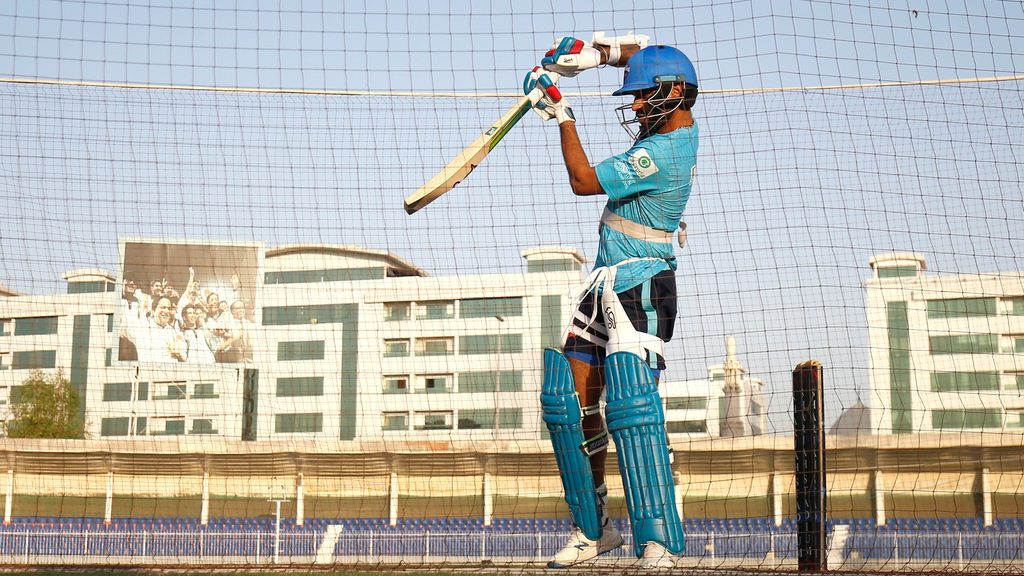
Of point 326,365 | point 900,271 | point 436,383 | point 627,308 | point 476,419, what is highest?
point 900,271

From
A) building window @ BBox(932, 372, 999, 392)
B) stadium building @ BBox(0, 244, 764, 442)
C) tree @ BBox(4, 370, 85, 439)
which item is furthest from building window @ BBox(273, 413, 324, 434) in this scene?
building window @ BBox(932, 372, 999, 392)

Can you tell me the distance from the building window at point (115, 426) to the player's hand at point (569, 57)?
122ft

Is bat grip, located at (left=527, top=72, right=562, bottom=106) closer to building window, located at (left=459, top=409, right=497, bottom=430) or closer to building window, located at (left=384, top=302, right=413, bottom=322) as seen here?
building window, located at (left=384, top=302, right=413, bottom=322)

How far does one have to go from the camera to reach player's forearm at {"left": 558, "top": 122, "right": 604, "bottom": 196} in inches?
214

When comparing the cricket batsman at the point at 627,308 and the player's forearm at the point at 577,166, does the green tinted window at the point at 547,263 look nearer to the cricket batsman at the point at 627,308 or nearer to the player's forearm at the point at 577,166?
the cricket batsman at the point at 627,308

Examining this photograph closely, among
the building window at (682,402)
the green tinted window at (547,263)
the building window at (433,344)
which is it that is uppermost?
the building window at (433,344)

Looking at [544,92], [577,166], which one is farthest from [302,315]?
[577,166]

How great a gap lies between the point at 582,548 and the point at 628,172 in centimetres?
193

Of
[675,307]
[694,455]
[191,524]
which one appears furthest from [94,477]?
[675,307]

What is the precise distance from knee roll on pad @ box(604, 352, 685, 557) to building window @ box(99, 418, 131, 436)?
122ft

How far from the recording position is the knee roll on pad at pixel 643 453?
535cm

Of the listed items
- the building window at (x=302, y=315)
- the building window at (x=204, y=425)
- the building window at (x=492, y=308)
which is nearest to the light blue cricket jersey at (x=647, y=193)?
the building window at (x=492, y=308)

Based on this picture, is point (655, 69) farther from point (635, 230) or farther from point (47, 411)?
point (47, 411)

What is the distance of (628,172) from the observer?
5.47 m
